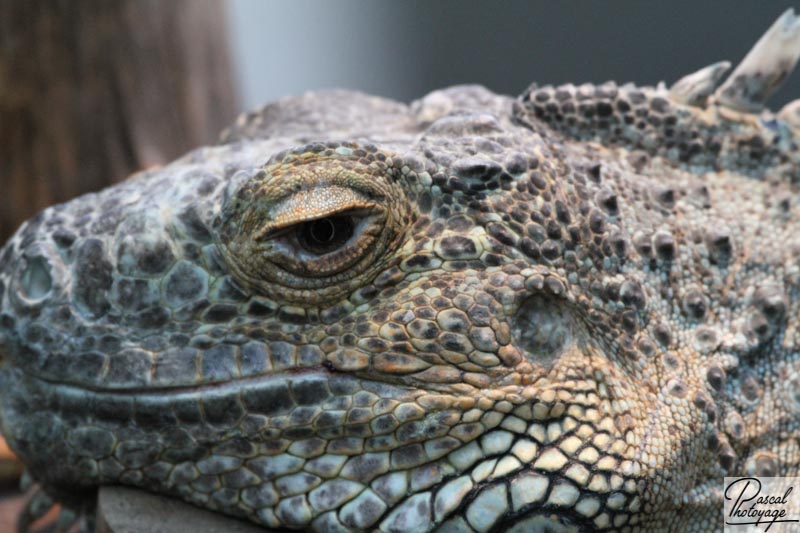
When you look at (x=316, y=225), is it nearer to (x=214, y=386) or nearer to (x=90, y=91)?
(x=214, y=386)

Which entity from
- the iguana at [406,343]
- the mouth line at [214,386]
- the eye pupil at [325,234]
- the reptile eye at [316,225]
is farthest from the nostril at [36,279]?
the eye pupil at [325,234]

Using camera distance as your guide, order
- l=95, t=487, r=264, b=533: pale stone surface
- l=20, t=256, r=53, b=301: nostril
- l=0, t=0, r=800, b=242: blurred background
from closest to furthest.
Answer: l=95, t=487, r=264, b=533: pale stone surface → l=20, t=256, r=53, b=301: nostril → l=0, t=0, r=800, b=242: blurred background

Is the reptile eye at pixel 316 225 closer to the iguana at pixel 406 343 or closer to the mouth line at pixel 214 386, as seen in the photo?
the iguana at pixel 406 343

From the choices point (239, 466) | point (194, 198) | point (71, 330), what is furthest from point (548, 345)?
point (71, 330)

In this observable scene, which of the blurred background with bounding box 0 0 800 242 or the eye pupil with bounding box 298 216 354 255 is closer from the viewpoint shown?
the eye pupil with bounding box 298 216 354 255
